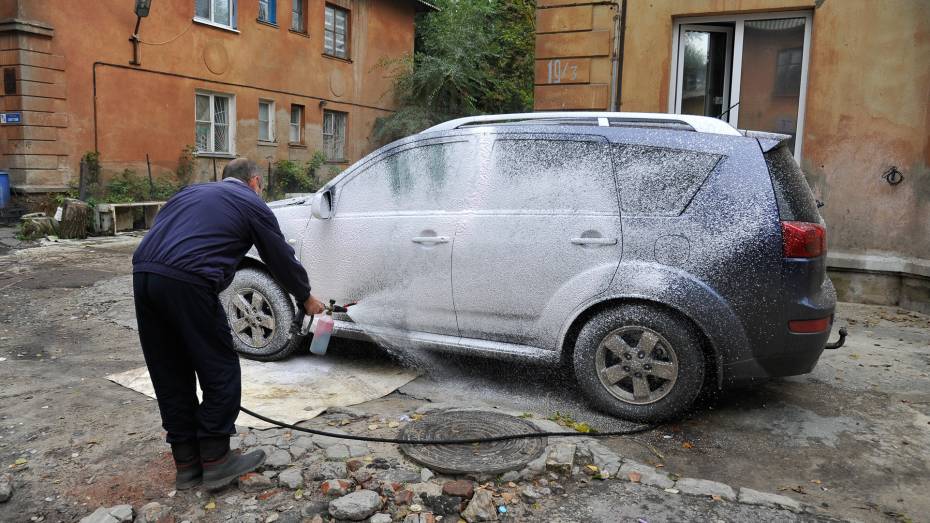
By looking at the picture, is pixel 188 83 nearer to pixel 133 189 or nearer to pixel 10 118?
pixel 133 189

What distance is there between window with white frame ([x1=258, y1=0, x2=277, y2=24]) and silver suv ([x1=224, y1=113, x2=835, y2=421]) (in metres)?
15.6

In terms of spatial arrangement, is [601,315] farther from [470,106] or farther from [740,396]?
[470,106]

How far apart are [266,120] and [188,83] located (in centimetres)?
282

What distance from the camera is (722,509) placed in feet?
10.5

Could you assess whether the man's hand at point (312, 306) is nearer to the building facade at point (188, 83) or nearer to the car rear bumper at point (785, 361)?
the car rear bumper at point (785, 361)

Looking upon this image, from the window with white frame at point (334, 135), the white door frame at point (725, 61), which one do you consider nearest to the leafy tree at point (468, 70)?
the window with white frame at point (334, 135)

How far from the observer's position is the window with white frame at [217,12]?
1702 centimetres

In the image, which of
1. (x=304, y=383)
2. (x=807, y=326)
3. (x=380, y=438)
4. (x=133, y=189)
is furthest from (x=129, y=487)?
(x=133, y=189)

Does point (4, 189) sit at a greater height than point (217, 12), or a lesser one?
lesser

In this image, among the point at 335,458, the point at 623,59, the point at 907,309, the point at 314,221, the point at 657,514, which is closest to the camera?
the point at 657,514

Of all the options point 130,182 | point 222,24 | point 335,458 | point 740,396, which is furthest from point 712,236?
point 222,24

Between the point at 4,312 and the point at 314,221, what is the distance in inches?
156

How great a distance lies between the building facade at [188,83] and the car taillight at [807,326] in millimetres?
14490

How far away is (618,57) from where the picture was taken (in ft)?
27.7
